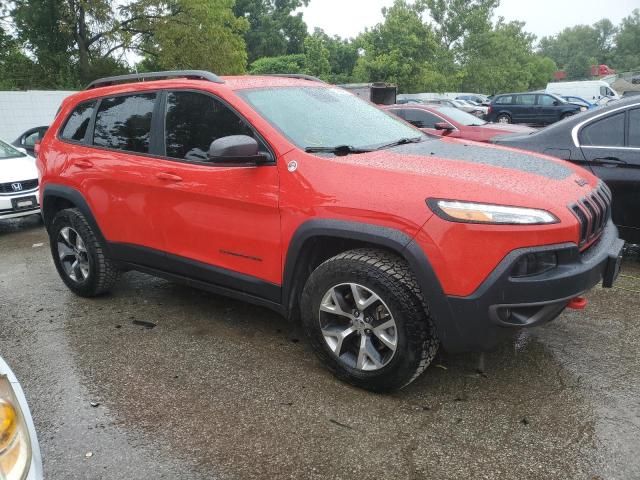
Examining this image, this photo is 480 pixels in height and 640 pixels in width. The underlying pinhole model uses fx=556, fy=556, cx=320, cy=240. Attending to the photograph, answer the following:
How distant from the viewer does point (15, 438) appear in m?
1.62

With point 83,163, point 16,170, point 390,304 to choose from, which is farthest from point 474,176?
point 16,170

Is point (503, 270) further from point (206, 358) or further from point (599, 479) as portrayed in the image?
point (206, 358)

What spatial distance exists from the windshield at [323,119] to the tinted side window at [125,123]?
34.4 inches

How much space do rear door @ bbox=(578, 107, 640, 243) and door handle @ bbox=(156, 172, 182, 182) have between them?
11.4 ft

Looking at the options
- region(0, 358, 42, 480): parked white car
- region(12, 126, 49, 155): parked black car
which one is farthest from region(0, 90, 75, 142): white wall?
region(0, 358, 42, 480): parked white car

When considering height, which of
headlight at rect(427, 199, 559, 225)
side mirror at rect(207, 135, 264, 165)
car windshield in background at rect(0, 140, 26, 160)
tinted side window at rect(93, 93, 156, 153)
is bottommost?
headlight at rect(427, 199, 559, 225)

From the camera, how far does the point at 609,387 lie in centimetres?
305

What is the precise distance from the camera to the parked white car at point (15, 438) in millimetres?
1549

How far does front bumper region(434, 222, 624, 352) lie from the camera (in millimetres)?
2555

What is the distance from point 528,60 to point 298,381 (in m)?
75.7

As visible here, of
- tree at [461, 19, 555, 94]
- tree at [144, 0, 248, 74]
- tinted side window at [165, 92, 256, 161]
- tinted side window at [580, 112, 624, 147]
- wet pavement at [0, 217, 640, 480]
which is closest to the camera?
wet pavement at [0, 217, 640, 480]

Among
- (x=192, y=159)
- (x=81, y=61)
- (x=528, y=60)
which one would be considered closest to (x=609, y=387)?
(x=192, y=159)

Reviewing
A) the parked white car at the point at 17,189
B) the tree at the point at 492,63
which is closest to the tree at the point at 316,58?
the tree at the point at 492,63

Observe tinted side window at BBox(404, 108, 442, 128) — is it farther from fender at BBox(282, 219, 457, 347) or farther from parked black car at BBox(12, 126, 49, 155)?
fender at BBox(282, 219, 457, 347)
